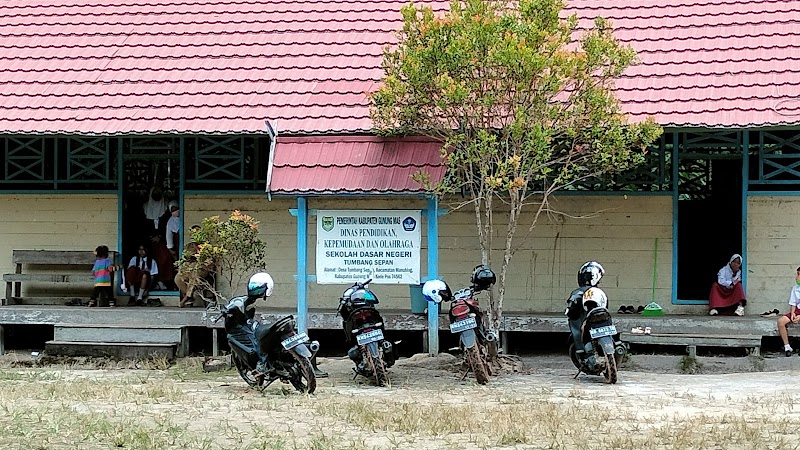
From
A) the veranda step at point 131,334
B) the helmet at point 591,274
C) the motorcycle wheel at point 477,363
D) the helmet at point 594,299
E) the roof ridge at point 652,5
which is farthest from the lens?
the roof ridge at point 652,5

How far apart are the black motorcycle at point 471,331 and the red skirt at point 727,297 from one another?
12.1ft

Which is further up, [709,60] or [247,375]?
[709,60]

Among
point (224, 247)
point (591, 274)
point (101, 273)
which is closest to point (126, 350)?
point (101, 273)

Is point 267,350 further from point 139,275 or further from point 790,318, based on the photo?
point 790,318

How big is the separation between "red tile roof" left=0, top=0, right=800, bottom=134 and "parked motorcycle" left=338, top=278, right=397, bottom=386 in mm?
2333

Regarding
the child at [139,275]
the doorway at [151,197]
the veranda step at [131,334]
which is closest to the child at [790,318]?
the veranda step at [131,334]

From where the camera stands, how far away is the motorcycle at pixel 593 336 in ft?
34.7

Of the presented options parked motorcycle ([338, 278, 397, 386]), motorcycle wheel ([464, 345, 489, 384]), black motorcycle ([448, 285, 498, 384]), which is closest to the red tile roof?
parked motorcycle ([338, 278, 397, 386])

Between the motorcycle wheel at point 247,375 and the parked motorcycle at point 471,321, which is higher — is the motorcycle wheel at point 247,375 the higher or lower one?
the lower one

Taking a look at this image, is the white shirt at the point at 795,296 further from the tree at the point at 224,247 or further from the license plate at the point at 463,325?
the tree at the point at 224,247

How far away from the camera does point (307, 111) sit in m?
12.9

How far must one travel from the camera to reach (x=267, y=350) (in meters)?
10.2

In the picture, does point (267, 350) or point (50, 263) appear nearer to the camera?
point (267, 350)

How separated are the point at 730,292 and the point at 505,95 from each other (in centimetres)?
418
